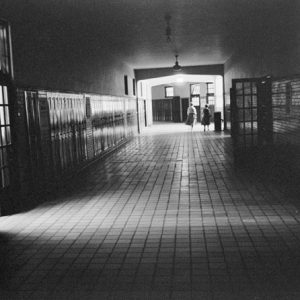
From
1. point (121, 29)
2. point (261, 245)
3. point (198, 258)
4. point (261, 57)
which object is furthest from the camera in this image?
point (261, 57)

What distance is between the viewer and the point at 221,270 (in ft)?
14.6

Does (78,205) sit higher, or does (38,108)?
(38,108)

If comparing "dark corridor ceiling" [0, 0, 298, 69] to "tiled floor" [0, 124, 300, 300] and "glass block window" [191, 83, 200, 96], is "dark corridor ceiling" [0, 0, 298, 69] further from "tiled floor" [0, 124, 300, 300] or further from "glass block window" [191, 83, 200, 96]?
"glass block window" [191, 83, 200, 96]

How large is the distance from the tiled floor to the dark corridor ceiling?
10.6 feet

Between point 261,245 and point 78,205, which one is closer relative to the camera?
point 261,245

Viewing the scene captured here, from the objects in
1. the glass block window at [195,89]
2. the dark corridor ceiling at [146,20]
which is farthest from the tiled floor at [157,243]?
the glass block window at [195,89]

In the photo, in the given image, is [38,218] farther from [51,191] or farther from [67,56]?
[67,56]

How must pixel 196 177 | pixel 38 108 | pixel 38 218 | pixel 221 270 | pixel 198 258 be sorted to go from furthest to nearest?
pixel 196 177 → pixel 38 108 → pixel 38 218 → pixel 198 258 → pixel 221 270

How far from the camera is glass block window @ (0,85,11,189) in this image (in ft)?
23.0

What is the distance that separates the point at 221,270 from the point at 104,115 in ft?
36.3

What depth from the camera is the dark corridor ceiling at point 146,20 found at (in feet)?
26.1

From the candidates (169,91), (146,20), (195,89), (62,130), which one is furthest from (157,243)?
(169,91)

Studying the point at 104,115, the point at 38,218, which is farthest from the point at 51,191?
the point at 104,115

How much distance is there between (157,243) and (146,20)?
5.95 metres
